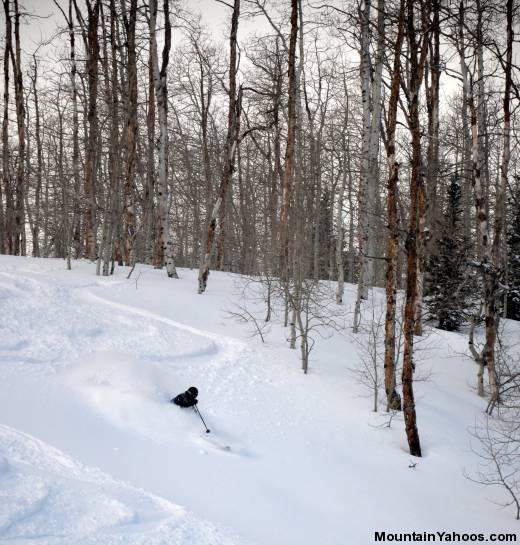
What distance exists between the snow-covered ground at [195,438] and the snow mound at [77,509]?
0.01 meters

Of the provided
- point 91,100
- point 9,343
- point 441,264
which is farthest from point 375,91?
point 9,343

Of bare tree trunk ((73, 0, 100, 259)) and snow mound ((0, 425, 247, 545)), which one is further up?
bare tree trunk ((73, 0, 100, 259))

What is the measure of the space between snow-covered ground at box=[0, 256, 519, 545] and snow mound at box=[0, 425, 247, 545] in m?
0.01

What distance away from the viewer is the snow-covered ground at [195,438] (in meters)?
Result: 3.61

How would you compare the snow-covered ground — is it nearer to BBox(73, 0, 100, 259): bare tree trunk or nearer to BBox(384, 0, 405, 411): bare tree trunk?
BBox(384, 0, 405, 411): bare tree trunk

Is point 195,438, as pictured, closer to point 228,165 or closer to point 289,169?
point 289,169

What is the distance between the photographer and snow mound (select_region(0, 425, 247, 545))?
3.13m

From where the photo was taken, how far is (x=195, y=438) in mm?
5215

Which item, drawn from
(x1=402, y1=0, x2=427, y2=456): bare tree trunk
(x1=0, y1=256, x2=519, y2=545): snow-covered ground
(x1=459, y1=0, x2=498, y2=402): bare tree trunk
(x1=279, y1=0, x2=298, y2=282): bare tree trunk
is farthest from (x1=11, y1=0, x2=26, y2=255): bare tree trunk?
(x1=459, y1=0, x2=498, y2=402): bare tree trunk

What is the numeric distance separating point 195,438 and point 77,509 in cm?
194

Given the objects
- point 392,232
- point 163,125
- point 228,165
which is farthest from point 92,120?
point 392,232

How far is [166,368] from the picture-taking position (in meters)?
6.70

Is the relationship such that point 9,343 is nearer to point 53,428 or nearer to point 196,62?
point 53,428

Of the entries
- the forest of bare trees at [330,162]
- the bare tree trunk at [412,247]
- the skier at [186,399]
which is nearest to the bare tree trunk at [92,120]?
the forest of bare trees at [330,162]
